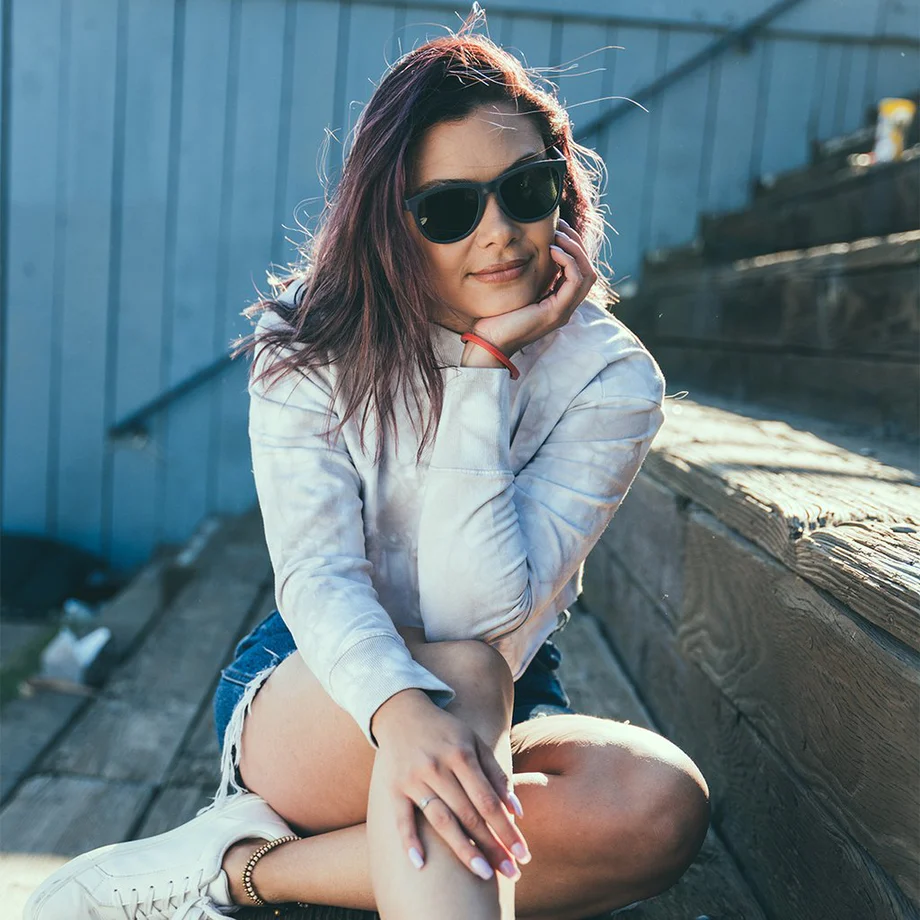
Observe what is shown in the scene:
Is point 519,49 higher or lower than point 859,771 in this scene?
higher

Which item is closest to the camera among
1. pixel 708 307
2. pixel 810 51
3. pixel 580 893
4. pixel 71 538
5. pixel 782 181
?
Answer: pixel 580 893

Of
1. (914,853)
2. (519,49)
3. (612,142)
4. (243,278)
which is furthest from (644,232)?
(914,853)

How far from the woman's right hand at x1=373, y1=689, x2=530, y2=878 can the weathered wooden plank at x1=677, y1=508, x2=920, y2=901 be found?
0.37m

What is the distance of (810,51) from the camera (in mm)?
3846

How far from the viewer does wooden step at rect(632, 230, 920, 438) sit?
6.90 feet

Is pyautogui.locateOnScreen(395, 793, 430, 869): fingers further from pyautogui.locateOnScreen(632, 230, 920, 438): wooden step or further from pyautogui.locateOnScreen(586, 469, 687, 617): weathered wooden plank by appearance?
pyautogui.locateOnScreen(632, 230, 920, 438): wooden step

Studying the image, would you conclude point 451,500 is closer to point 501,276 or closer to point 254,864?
point 501,276

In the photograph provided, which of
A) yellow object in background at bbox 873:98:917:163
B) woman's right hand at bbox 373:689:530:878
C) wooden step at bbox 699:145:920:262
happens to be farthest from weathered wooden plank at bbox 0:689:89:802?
yellow object in background at bbox 873:98:917:163

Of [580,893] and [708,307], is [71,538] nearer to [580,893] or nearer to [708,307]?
[708,307]

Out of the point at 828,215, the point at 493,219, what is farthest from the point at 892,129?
the point at 493,219

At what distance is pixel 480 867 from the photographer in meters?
0.93

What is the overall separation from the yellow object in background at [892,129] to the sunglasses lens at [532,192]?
1863mm

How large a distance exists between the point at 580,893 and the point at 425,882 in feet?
0.99

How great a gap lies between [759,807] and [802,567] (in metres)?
0.36
